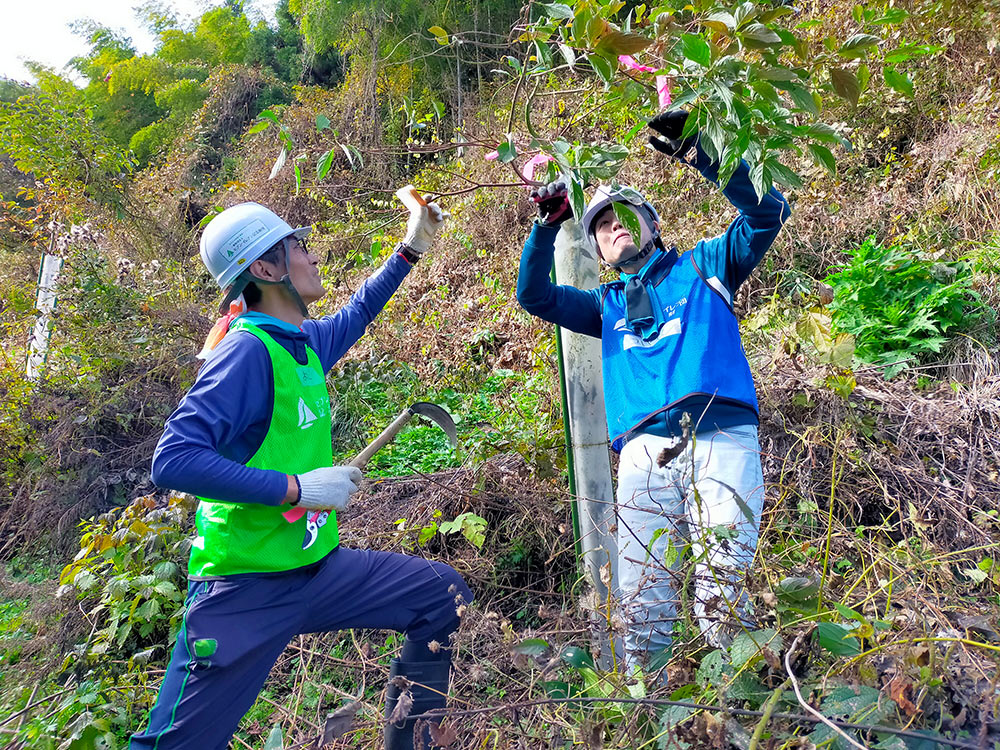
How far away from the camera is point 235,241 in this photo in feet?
8.07

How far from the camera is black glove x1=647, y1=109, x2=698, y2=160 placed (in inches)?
85.7

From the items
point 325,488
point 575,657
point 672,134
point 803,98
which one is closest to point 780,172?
point 803,98

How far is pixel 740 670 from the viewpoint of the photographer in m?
1.44

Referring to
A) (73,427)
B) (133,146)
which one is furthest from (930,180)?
(133,146)

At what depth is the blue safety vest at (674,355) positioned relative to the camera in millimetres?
2332

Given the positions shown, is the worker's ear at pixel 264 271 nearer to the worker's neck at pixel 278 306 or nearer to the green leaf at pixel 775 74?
the worker's neck at pixel 278 306

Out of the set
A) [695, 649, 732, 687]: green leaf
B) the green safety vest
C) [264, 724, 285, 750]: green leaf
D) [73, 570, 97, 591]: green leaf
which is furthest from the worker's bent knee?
[73, 570, 97, 591]: green leaf

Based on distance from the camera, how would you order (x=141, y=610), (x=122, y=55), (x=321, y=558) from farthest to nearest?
1. (x=122, y=55)
2. (x=141, y=610)
3. (x=321, y=558)

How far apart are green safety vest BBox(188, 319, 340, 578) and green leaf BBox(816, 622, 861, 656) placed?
1556 millimetres

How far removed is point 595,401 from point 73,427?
17.2ft

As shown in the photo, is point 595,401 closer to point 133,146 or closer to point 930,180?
point 930,180

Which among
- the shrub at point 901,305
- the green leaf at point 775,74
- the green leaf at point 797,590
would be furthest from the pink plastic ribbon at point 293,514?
the shrub at point 901,305

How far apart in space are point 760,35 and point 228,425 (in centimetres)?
182

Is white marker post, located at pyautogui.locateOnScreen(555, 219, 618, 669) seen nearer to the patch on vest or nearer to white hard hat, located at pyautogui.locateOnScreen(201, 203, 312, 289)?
the patch on vest
